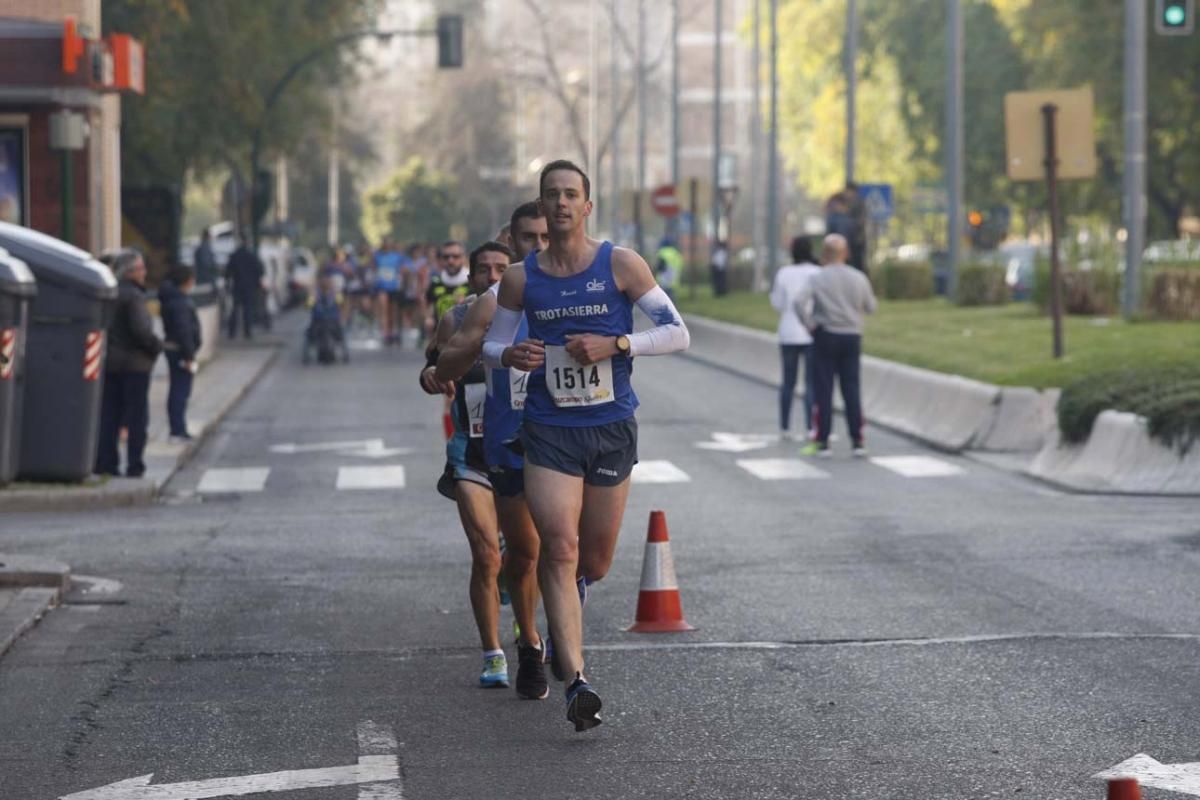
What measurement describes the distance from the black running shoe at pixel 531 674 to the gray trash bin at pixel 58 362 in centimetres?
896

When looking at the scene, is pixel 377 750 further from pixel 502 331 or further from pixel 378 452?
pixel 378 452

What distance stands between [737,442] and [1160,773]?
1521 centimetres

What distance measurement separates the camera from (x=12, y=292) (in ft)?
52.7

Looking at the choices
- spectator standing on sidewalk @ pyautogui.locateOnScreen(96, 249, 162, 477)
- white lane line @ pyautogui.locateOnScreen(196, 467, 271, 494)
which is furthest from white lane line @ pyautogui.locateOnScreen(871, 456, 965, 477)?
spectator standing on sidewalk @ pyautogui.locateOnScreen(96, 249, 162, 477)

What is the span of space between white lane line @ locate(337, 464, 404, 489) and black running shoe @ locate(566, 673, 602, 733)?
10.6m

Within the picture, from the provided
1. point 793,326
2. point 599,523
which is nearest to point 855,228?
point 793,326

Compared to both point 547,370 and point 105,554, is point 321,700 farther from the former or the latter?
point 105,554

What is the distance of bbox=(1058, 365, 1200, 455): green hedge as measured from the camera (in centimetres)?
1736

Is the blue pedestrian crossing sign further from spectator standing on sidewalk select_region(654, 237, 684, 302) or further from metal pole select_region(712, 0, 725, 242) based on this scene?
metal pole select_region(712, 0, 725, 242)

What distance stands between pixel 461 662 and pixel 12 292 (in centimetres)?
718

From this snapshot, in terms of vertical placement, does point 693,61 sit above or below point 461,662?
above

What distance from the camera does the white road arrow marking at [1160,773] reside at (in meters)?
7.16

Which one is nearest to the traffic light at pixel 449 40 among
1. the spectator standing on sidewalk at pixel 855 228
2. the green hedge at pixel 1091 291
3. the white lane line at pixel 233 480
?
the spectator standing on sidewalk at pixel 855 228

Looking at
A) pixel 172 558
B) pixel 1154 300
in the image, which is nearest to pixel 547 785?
pixel 172 558
